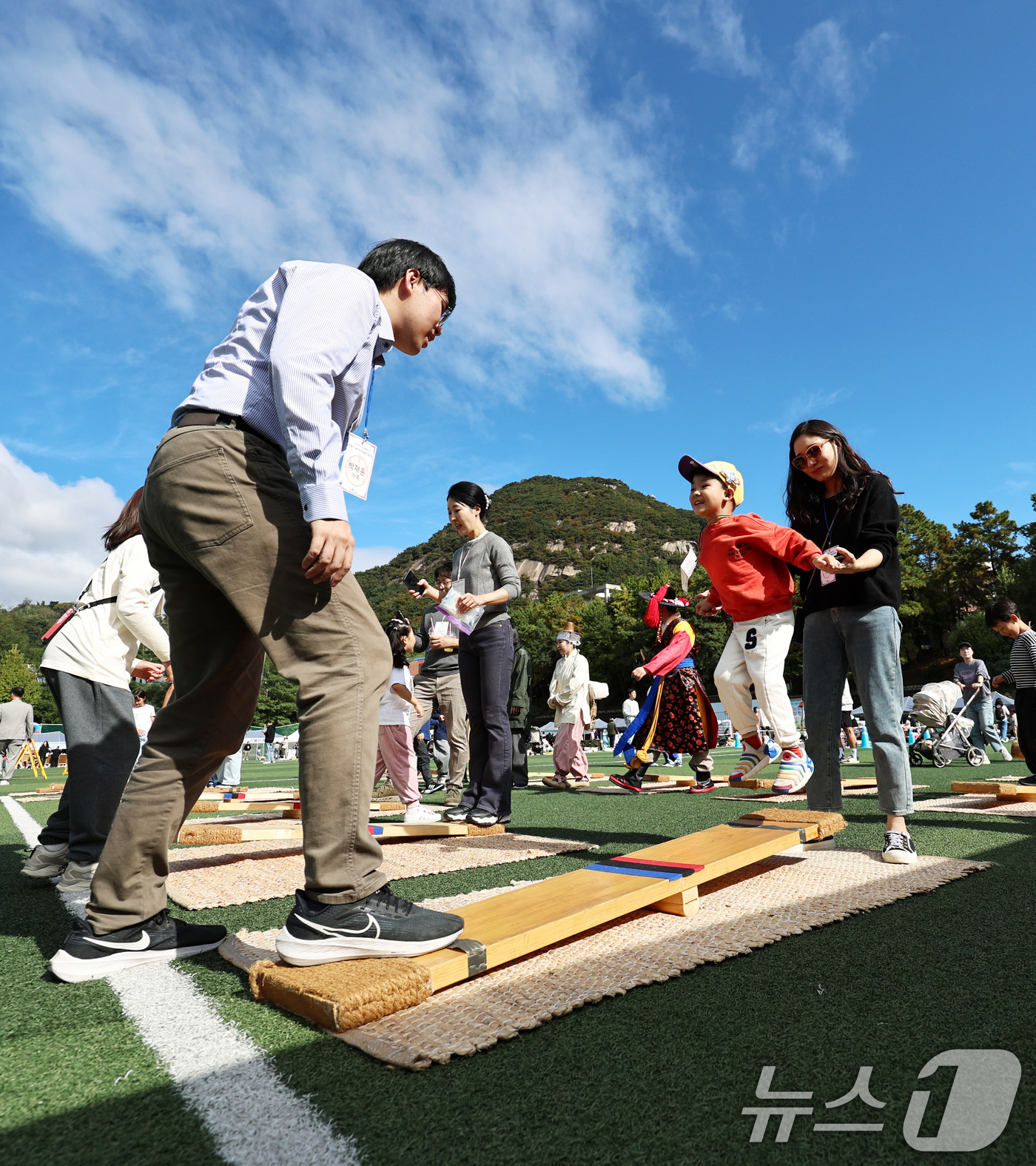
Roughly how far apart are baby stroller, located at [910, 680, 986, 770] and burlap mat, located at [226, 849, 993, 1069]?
8003mm

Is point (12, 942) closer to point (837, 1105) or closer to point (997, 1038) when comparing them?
point (837, 1105)

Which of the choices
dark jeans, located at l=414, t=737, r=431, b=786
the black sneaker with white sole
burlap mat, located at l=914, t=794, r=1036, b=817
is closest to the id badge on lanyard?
the black sneaker with white sole

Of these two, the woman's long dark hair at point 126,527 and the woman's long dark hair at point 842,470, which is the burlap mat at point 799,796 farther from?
the woman's long dark hair at point 126,527

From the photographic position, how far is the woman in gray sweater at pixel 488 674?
4922 mm

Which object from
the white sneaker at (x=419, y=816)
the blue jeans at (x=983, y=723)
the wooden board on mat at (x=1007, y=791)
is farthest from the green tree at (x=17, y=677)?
the wooden board on mat at (x=1007, y=791)

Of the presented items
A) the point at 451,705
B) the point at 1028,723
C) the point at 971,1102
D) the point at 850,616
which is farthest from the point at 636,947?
the point at 1028,723

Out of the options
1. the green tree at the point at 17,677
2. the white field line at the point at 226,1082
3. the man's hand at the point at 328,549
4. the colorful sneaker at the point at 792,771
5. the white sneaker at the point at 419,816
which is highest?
the green tree at the point at 17,677

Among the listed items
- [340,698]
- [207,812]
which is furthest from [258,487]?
[207,812]

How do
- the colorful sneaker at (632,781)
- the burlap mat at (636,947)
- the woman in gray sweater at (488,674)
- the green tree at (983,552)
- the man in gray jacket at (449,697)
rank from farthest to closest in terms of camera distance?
the green tree at (983,552) → the colorful sneaker at (632,781) → the man in gray jacket at (449,697) → the woman in gray sweater at (488,674) → the burlap mat at (636,947)

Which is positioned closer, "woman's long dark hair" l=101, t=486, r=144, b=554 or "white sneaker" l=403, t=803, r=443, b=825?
"woman's long dark hair" l=101, t=486, r=144, b=554

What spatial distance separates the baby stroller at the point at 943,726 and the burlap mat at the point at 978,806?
4632mm

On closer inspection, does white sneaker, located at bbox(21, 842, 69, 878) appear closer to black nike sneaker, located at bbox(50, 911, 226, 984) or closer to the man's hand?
black nike sneaker, located at bbox(50, 911, 226, 984)

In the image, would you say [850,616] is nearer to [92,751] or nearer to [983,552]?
[92,751]

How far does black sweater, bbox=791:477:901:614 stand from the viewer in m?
3.58
